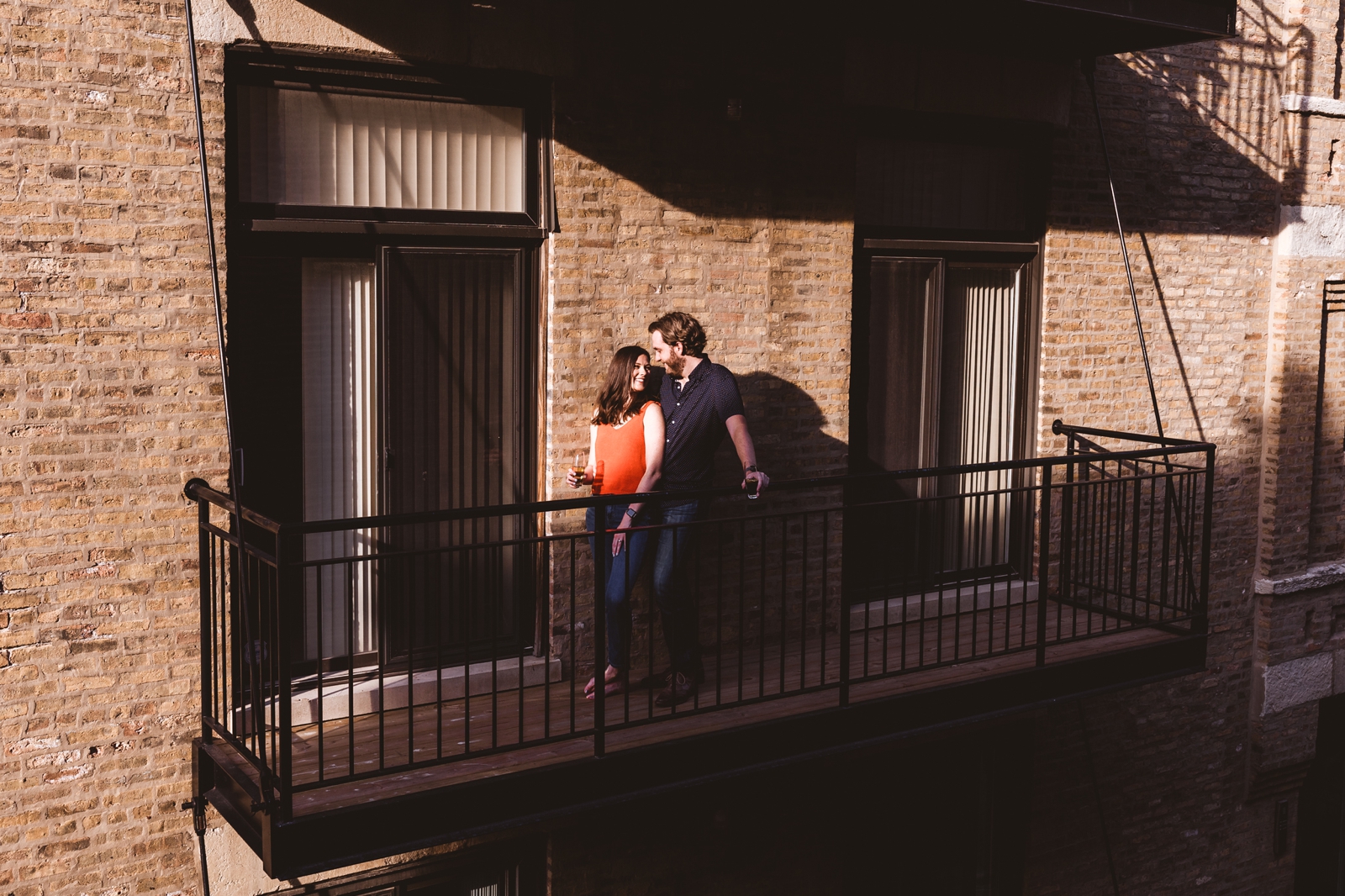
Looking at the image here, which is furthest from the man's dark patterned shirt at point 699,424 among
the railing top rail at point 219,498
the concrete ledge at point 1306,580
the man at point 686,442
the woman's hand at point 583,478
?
the concrete ledge at point 1306,580

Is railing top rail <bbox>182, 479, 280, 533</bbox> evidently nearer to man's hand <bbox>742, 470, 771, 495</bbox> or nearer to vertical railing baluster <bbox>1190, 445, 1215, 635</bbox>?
man's hand <bbox>742, 470, 771, 495</bbox>

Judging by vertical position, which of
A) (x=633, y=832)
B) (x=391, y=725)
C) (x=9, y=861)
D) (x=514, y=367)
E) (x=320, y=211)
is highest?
(x=320, y=211)

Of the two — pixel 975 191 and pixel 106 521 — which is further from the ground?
pixel 975 191

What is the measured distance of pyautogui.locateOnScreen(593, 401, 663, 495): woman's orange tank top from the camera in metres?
5.74

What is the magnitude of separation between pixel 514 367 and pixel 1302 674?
22.6 feet

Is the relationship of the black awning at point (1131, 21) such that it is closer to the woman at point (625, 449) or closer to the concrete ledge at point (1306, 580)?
the woman at point (625, 449)

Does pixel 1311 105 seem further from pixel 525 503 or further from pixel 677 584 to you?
pixel 525 503

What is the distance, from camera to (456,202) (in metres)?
5.91

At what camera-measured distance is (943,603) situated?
→ 7547 mm

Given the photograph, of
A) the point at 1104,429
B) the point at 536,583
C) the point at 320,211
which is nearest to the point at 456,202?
the point at 320,211

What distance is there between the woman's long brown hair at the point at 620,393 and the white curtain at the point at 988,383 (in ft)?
9.16

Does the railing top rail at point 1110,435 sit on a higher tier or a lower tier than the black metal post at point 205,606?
higher

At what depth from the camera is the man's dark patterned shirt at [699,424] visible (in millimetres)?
5754

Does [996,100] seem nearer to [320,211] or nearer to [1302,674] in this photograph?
[320,211]
